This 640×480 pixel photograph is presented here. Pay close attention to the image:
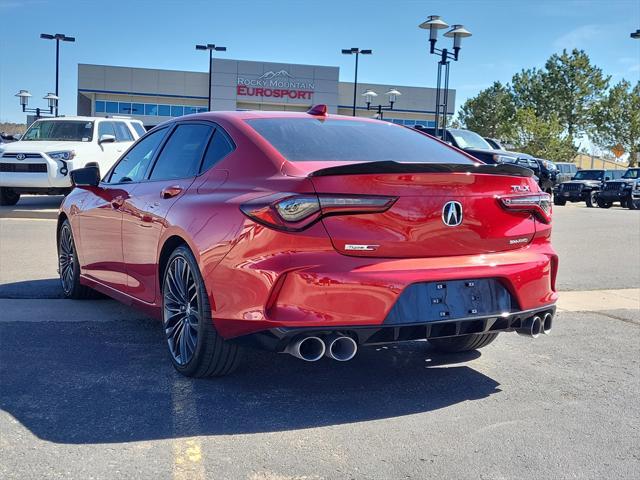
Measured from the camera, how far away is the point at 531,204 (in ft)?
13.4

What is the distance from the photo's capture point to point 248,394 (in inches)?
155

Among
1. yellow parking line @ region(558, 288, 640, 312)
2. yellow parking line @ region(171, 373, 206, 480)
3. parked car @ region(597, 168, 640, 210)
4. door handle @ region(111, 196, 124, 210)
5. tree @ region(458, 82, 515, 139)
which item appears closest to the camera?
yellow parking line @ region(171, 373, 206, 480)

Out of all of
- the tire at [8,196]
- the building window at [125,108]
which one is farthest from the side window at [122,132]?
the building window at [125,108]

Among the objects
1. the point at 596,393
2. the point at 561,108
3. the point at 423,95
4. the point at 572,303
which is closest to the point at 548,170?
the point at 572,303

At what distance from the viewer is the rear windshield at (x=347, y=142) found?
4.13m

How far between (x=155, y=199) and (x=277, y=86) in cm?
4974

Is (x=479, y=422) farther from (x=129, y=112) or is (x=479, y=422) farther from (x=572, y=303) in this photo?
(x=129, y=112)

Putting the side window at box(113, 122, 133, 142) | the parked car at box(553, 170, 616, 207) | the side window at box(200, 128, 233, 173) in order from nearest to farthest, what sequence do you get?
1. the side window at box(200, 128, 233, 173)
2. the side window at box(113, 122, 133, 142)
3. the parked car at box(553, 170, 616, 207)

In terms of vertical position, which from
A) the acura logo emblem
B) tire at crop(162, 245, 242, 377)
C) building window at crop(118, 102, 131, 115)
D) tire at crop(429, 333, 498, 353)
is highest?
building window at crop(118, 102, 131, 115)

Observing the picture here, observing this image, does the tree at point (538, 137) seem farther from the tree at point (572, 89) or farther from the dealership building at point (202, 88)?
the dealership building at point (202, 88)

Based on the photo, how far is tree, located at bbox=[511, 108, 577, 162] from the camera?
214ft

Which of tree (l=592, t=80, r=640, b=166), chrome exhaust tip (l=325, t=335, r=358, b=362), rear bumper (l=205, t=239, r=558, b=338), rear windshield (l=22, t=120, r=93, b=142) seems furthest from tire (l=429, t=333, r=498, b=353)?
tree (l=592, t=80, r=640, b=166)

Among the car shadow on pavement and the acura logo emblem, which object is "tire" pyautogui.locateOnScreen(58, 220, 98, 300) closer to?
the car shadow on pavement

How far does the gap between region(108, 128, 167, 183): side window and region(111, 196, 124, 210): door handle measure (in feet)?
0.58
